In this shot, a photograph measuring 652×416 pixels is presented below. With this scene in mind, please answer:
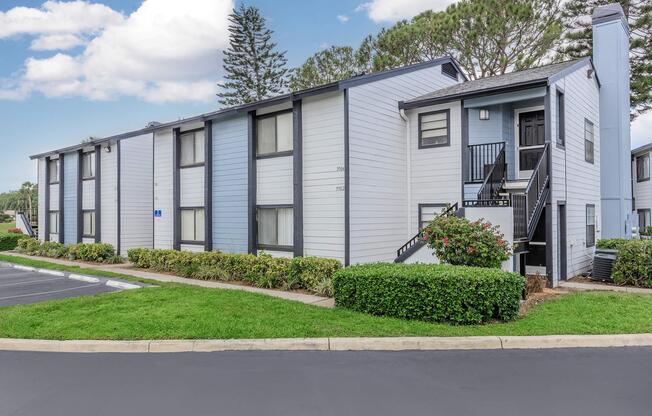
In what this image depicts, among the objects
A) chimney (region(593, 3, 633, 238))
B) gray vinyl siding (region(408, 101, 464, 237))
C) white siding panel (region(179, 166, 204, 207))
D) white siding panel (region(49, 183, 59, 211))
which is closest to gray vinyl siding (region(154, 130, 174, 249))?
white siding panel (region(179, 166, 204, 207))

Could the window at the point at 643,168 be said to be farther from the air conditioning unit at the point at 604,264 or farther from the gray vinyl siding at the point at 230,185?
the gray vinyl siding at the point at 230,185

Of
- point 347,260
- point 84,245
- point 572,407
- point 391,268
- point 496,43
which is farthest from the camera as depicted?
point 496,43

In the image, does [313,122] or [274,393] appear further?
[313,122]

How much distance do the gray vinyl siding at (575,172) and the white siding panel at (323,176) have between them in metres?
5.38

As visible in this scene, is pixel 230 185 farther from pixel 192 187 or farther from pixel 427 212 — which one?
pixel 427 212

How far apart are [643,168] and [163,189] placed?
22.7m

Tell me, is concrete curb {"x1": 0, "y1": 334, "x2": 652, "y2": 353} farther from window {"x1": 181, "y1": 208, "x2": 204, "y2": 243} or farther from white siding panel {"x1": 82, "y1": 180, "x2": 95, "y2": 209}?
white siding panel {"x1": 82, "y1": 180, "x2": 95, "y2": 209}

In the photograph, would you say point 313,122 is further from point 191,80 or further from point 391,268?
point 191,80

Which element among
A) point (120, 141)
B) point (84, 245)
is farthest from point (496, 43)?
point (84, 245)

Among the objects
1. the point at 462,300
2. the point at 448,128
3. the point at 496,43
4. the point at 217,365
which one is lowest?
the point at 217,365

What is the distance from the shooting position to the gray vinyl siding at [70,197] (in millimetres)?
22938

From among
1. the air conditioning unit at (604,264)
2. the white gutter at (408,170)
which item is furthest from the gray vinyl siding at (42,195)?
the air conditioning unit at (604,264)

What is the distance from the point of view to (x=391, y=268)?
8.55 meters

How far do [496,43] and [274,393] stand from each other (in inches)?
921
